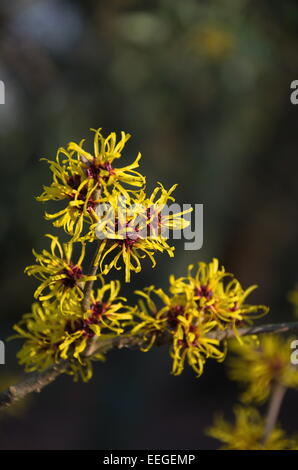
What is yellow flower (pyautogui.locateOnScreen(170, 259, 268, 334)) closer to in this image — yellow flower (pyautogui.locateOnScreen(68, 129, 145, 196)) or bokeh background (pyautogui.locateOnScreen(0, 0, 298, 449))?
yellow flower (pyautogui.locateOnScreen(68, 129, 145, 196))

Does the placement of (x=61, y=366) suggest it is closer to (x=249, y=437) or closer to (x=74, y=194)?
(x=74, y=194)

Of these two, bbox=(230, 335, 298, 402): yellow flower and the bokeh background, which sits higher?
the bokeh background

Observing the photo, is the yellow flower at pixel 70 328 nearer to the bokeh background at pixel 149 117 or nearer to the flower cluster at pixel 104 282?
the flower cluster at pixel 104 282

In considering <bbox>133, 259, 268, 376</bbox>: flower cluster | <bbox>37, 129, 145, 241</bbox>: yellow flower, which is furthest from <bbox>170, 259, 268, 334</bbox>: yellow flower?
<bbox>37, 129, 145, 241</bbox>: yellow flower

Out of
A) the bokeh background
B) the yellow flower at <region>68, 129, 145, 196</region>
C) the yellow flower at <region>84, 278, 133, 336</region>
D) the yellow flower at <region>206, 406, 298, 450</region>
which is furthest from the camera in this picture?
the bokeh background

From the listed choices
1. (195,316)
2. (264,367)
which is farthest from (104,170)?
(264,367)

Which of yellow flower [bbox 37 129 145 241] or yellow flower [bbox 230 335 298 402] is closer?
yellow flower [bbox 37 129 145 241]
